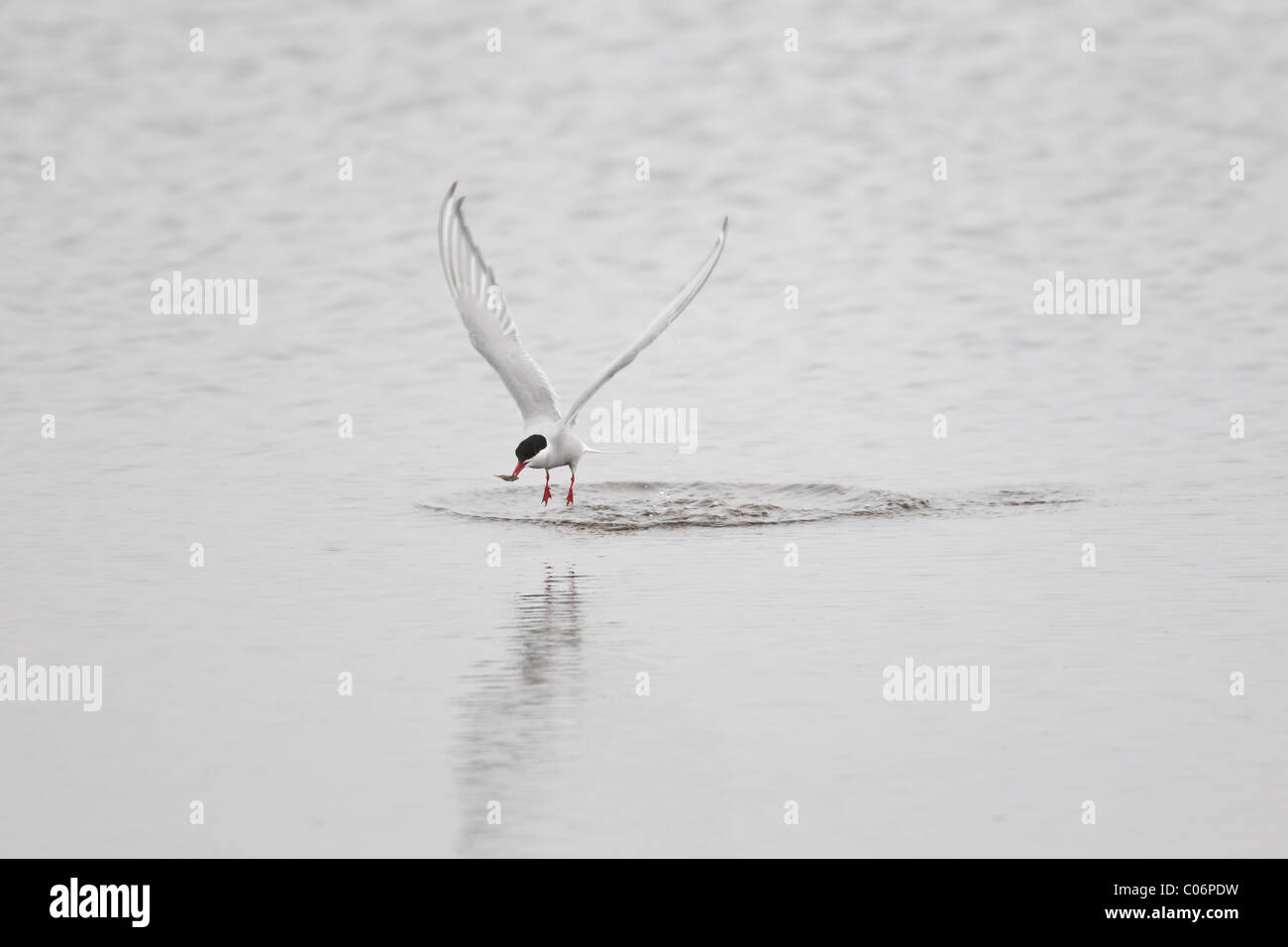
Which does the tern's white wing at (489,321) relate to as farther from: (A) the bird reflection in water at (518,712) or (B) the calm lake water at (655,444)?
(A) the bird reflection in water at (518,712)

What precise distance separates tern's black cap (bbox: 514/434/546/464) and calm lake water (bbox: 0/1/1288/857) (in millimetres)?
482

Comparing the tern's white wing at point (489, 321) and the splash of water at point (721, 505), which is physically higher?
the tern's white wing at point (489, 321)

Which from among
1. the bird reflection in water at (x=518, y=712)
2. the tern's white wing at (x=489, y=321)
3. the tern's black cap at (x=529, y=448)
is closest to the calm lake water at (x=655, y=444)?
the bird reflection in water at (x=518, y=712)

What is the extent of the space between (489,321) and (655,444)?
2603 mm

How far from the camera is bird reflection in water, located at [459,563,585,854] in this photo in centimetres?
767

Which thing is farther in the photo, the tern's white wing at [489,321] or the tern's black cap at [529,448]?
the tern's white wing at [489,321]

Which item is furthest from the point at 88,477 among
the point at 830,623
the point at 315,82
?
the point at 315,82

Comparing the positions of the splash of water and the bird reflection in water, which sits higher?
the splash of water

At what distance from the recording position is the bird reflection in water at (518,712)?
A: 7.67 m

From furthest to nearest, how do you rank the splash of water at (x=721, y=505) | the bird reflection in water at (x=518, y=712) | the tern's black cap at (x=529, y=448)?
1. the splash of water at (x=721, y=505)
2. the tern's black cap at (x=529, y=448)
3. the bird reflection in water at (x=518, y=712)

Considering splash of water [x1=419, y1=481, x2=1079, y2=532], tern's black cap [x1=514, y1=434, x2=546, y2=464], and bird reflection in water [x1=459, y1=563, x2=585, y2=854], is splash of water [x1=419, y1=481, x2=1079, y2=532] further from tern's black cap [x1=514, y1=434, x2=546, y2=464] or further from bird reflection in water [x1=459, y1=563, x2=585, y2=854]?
bird reflection in water [x1=459, y1=563, x2=585, y2=854]

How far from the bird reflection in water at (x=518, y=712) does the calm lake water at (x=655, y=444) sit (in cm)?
3

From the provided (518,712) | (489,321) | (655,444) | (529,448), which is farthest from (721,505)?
(518,712)

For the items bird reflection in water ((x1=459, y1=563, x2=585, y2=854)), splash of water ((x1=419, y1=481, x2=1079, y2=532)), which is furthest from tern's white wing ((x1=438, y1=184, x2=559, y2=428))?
bird reflection in water ((x1=459, y1=563, x2=585, y2=854))
